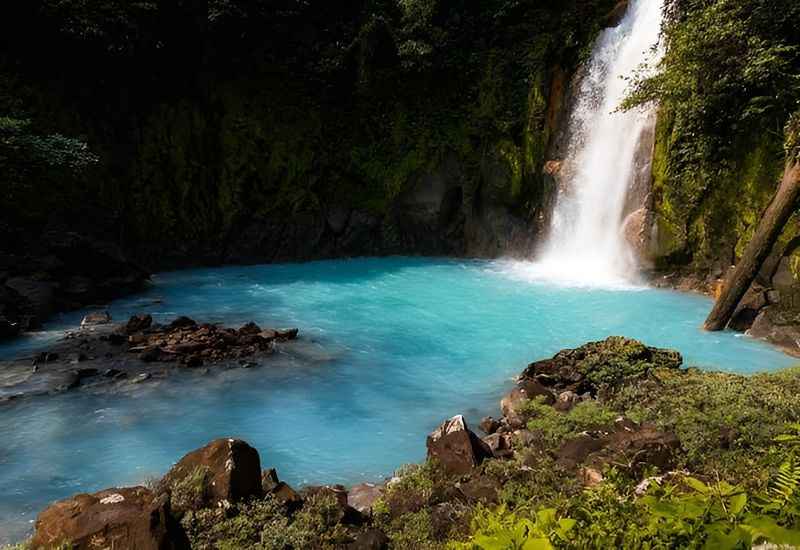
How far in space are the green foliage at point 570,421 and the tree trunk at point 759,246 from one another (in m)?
6.75

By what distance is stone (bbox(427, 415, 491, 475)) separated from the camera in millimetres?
6179

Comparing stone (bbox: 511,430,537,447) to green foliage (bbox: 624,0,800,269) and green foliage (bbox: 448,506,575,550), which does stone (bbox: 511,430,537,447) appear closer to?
green foliage (bbox: 448,506,575,550)

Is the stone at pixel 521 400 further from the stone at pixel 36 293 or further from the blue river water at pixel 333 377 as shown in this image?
the stone at pixel 36 293

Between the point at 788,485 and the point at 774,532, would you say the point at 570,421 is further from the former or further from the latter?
the point at 774,532

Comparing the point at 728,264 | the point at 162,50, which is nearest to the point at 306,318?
the point at 728,264

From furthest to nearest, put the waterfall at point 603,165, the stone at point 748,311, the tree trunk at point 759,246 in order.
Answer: the waterfall at point 603,165
the stone at point 748,311
the tree trunk at point 759,246

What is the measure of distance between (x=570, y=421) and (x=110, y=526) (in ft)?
18.2

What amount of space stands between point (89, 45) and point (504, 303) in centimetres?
1871

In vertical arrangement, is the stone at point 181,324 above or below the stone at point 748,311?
below

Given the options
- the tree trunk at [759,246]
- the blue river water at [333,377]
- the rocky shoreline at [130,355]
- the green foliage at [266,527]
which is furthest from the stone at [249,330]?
the tree trunk at [759,246]

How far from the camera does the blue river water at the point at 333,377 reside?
286 inches

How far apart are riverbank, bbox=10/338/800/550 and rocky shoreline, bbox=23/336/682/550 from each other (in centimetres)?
1

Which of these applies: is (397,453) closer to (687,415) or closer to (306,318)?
(687,415)

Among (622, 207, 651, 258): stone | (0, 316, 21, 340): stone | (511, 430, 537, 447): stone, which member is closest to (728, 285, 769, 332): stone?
(622, 207, 651, 258): stone
